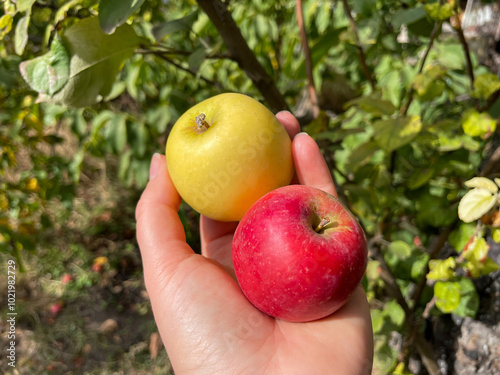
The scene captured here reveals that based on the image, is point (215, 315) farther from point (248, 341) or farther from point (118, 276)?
point (118, 276)

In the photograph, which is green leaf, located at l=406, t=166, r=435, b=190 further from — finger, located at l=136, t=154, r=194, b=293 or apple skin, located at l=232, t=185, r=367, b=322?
finger, located at l=136, t=154, r=194, b=293

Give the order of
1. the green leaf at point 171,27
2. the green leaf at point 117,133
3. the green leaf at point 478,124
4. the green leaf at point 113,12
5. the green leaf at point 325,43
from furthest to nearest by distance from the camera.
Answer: the green leaf at point 117,133, the green leaf at point 325,43, the green leaf at point 171,27, the green leaf at point 478,124, the green leaf at point 113,12

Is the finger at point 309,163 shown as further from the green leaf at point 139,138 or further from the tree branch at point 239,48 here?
the green leaf at point 139,138

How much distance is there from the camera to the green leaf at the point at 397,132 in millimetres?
1151

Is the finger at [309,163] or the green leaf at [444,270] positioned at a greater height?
the finger at [309,163]

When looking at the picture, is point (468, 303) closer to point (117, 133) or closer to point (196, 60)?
point (196, 60)

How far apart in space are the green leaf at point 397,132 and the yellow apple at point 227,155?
0.31 metres

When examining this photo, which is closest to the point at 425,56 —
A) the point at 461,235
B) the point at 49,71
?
the point at 461,235

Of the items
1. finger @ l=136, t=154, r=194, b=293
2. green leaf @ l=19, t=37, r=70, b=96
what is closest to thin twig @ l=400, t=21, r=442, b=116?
finger @ l=136, t=154, r=194, b=293

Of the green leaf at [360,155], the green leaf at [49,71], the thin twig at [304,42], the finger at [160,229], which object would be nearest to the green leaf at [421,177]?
the green leaf at [360,155]

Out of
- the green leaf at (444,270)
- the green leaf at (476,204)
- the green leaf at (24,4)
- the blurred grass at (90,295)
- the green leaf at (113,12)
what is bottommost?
the blurred grass at (90,295)

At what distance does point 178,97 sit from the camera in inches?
82.4

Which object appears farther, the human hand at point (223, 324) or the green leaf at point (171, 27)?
the green leaf at point (171, 27)

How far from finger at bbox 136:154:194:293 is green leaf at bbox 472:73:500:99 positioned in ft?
3.48
